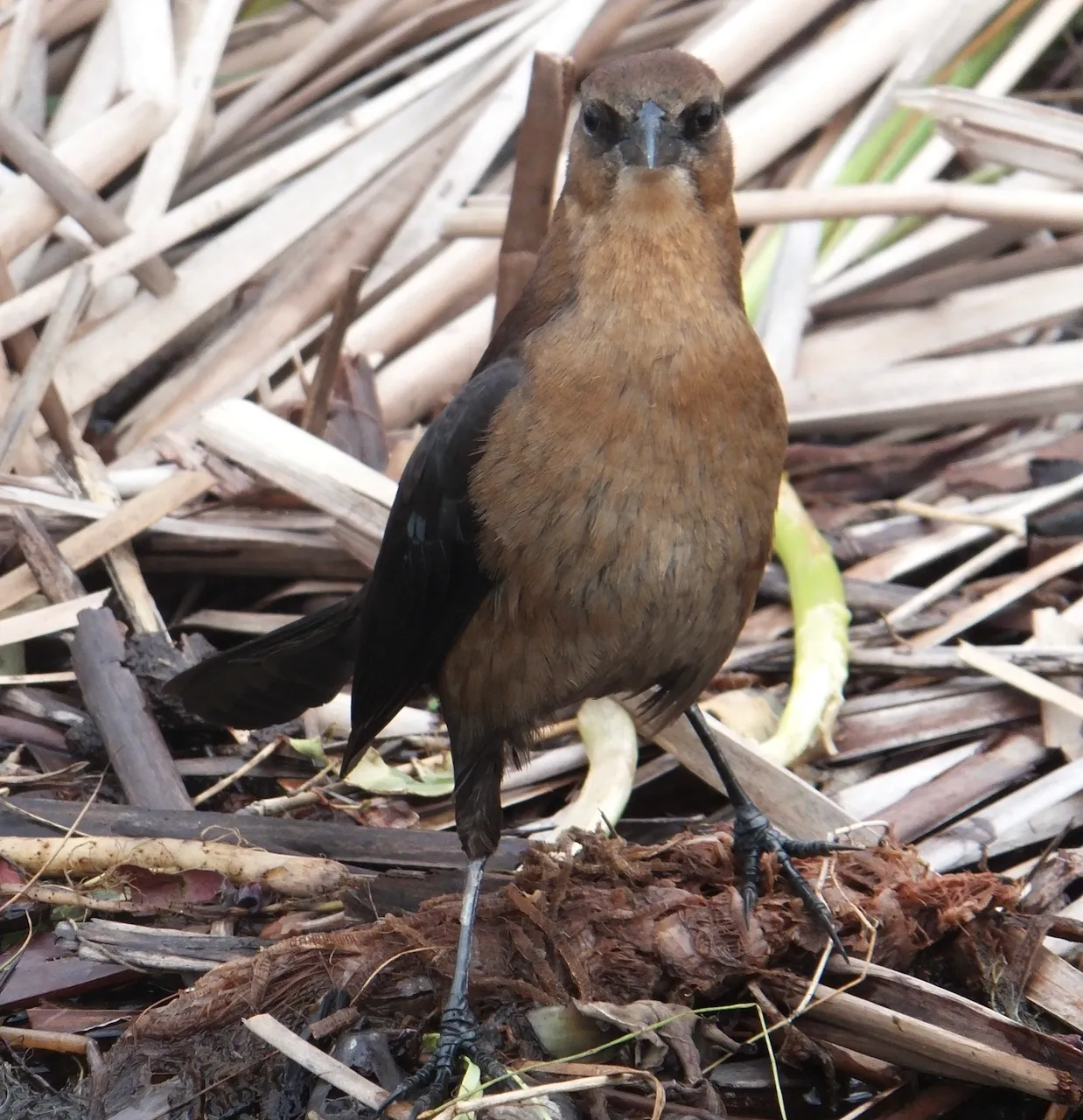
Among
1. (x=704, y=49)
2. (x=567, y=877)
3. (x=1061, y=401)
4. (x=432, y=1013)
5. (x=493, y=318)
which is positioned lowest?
(x=432, y=1013)

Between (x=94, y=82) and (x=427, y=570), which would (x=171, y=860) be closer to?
(x=427, y=570)

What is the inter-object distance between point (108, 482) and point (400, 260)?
120 cm

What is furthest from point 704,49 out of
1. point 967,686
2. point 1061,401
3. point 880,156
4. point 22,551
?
point 22,551

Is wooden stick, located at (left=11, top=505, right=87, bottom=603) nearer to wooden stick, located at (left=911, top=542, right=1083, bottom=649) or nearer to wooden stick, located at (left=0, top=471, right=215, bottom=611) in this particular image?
wooden stick, located at (left=0, top=471, right=215, bottom=611)

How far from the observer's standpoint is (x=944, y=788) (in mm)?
3391

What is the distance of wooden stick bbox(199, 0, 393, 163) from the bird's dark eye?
7.42 feet

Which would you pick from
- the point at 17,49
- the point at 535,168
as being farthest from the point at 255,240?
the point at 535,168

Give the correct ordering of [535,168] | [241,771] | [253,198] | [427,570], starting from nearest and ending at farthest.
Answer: [427,570] → [241,771] → [535,168] → [253,198]

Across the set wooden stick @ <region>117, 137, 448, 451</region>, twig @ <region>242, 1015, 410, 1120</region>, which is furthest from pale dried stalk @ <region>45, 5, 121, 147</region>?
twig @ <region>242, 1015, 410, 1120</region>

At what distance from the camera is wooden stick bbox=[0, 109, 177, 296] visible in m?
3.96

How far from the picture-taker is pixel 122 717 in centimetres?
345

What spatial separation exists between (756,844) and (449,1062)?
81cm

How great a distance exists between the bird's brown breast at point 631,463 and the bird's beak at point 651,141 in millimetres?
43

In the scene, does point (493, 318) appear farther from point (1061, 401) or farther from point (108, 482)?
point (1061, 401)
